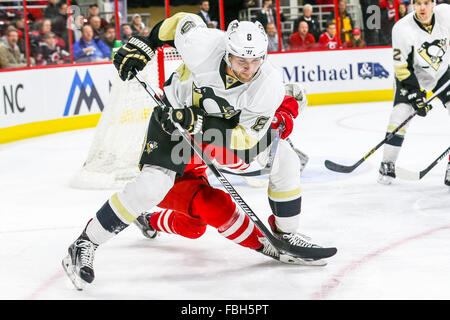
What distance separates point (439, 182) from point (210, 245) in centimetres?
163

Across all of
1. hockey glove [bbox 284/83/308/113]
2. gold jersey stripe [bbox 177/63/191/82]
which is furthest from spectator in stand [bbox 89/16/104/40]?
gold jersey stripe [bbox 177/63/191/82]

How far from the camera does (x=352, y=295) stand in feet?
7.07

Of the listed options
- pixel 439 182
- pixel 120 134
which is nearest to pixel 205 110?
pixel 120 134

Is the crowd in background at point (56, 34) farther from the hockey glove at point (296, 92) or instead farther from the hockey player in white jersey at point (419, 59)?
the hockey glove at point (296, 92)

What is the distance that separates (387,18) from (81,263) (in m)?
6.91

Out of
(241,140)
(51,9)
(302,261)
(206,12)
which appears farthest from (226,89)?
(206,12)

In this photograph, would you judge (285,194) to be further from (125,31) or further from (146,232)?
(125,31)

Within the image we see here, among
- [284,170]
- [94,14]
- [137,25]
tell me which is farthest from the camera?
[137,25]

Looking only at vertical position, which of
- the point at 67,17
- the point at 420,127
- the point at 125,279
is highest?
the point at 67,17

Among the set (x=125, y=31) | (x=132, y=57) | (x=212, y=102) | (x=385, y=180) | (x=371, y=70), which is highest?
(x=132, y=57)

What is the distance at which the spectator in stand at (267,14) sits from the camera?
7.87 metres

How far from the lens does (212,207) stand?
8.04ft

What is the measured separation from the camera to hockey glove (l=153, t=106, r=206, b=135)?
7.12 feet

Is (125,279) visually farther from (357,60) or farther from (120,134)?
(357,60)
